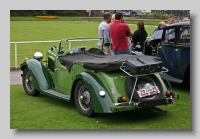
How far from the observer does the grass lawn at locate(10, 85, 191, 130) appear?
7105 mm

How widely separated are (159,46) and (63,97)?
11.3 ft

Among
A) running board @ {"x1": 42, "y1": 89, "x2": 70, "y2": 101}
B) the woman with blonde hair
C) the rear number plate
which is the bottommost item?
running board @ {"x1": 42, "y1": 89, "x2": 70, "y2": 101}

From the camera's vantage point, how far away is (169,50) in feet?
33.1

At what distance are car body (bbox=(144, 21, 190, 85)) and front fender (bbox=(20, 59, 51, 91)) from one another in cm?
282

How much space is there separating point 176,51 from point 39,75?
3233 mm

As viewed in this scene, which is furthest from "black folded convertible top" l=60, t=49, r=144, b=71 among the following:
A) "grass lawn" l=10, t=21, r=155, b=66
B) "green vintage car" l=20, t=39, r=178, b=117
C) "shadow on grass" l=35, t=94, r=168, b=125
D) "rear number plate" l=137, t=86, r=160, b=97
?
"grass lawn" l=10, t=21, r=155, b=66

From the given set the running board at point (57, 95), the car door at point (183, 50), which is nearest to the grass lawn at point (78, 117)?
the running board at point (57, 95)

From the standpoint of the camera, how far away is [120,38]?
9562 mm

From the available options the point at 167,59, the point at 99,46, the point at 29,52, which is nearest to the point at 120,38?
the point at 99,46

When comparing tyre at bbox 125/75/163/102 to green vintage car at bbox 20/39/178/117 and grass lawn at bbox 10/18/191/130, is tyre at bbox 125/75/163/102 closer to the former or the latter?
green vintage car at bbox 20/39/178/117

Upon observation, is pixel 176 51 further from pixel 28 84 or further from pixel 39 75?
pixel 28 84

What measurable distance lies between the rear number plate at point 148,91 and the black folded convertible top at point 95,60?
586mm

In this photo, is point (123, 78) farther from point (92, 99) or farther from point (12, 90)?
point (12, 90)

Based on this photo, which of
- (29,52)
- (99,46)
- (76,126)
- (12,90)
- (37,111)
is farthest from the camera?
(29,52)
